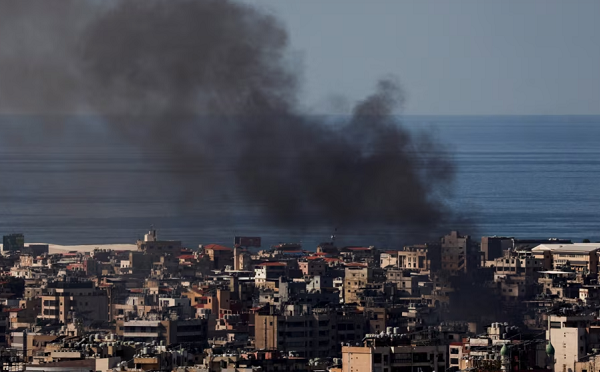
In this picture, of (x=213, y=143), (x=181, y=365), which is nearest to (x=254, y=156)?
(x=213, y=143)

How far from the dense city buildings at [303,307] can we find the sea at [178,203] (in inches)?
110

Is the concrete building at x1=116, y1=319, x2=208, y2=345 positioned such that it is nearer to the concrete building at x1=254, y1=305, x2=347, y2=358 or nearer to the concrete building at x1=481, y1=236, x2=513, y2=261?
the concrete building at x1=254, y1=305, x2=347, y2=358

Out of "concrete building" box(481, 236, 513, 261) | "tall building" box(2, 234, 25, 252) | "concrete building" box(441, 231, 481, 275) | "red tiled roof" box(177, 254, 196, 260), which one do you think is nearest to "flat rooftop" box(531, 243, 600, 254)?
"concrete building" box(481, 236, 513, 261)

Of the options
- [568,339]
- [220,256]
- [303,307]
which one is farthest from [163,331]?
[220,256]

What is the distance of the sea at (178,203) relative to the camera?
7112 centimetres

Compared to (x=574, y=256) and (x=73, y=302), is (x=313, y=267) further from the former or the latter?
(x=73, y=302)

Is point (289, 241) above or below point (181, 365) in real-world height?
above

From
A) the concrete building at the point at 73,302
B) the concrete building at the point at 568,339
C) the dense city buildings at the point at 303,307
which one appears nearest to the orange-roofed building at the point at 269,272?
the dense city buildings at the point at 303,307

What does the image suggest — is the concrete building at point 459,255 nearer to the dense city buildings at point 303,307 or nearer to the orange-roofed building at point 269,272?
the dense city buildings at point 303,307

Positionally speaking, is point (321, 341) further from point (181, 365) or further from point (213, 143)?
point (213, 143)

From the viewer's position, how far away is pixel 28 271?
54250 millimetres

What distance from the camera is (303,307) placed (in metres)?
41.3

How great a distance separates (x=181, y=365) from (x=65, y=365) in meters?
1.66

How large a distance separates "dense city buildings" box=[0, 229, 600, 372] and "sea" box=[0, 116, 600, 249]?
9.14ft
